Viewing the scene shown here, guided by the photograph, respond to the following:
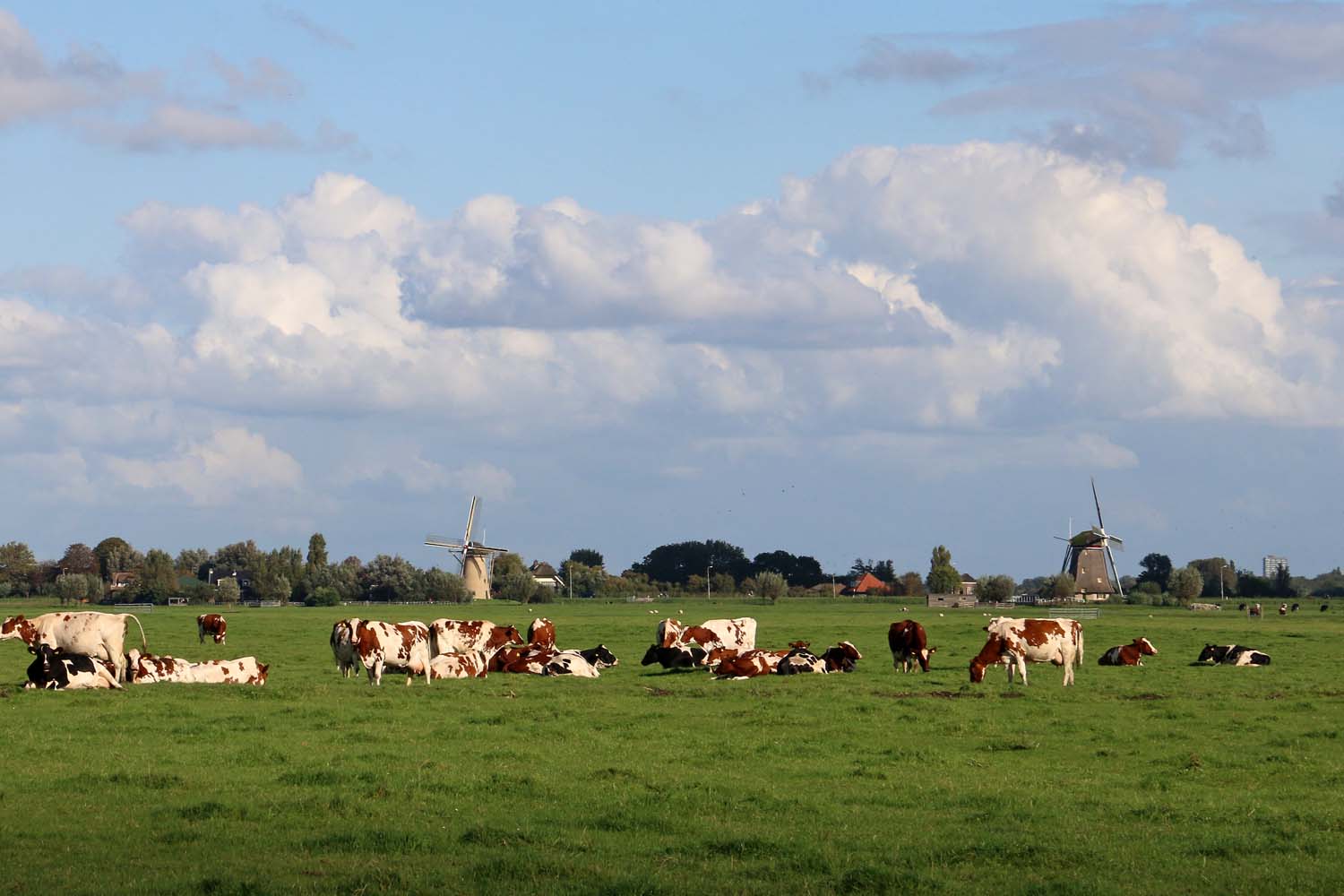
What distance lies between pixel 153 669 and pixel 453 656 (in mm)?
6398

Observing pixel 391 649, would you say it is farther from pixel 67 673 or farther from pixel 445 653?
pixel 67 673

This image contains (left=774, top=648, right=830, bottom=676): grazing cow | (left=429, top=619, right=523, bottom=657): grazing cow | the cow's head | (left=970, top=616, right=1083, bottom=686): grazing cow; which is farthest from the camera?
(left=774, top=648, right=830, bottom=676): grazing cow

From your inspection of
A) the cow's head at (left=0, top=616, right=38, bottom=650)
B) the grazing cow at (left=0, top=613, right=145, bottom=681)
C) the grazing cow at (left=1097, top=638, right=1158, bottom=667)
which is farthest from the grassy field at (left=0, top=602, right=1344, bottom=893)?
the grazing cow at (left=1097, top=638, right=1158, bottom=667)

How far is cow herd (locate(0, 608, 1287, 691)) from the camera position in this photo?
93.2ft

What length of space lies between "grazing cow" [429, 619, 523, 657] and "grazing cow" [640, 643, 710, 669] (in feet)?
11.5

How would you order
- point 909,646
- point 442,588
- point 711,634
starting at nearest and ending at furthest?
point 909,646, point 711,634, point 442,588

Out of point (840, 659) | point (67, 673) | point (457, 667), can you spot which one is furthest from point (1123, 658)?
point (67, 673)

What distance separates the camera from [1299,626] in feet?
261

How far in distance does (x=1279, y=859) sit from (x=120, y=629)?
23.0 meters

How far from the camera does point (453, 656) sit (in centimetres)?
3200

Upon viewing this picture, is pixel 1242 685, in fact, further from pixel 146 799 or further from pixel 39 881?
pixel 39 881

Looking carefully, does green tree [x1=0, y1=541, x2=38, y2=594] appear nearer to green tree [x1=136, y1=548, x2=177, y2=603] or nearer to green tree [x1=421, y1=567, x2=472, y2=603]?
green tree [x1=136, y1=548, x2=177, y2=603]

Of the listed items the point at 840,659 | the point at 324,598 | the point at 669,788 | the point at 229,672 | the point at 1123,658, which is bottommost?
the point at 324,598

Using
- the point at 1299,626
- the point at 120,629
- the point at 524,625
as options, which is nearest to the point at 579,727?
the point at 120,629
